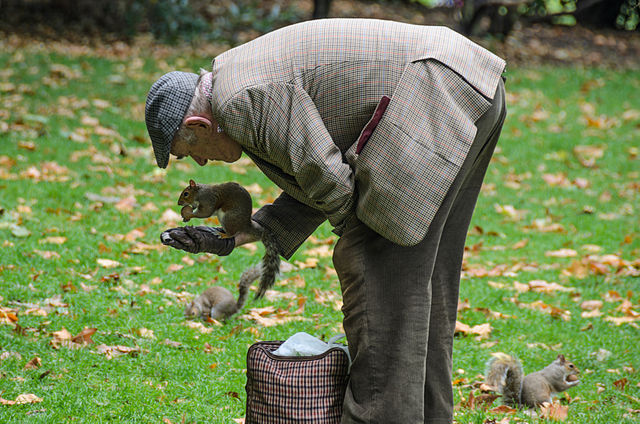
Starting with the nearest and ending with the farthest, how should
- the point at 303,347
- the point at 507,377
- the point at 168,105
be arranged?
the point at 168,105 < the point at 303,347 < the point at 507,377

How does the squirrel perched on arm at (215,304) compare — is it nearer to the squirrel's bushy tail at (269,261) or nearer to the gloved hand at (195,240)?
the squirrel's bushy tail at (269,261)

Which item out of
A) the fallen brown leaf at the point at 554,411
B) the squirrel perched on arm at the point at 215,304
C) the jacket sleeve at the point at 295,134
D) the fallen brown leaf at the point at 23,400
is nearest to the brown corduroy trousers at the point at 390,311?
the jacket sleeve at the point at 295,134

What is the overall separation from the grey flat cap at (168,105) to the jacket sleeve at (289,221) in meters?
0.58

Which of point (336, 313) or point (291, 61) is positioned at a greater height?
point (291, 61)

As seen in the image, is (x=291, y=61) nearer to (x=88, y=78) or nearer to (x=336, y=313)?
(x=336, y=313)

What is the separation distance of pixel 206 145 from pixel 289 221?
53cm

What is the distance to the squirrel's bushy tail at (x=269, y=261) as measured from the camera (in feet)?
9.72

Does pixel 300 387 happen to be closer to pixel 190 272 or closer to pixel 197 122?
pixel 197 122

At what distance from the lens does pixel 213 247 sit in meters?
2.81

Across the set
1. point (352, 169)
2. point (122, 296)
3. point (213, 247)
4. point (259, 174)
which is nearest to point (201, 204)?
point (213, 247)

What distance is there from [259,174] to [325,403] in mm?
→ 5214

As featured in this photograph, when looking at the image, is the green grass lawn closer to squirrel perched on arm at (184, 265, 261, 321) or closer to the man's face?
squirrel perched on arm at (184, 265, 261, 321)

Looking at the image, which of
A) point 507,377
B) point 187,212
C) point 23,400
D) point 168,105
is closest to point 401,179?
point 168,105

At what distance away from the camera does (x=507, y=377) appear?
3.62 metres
